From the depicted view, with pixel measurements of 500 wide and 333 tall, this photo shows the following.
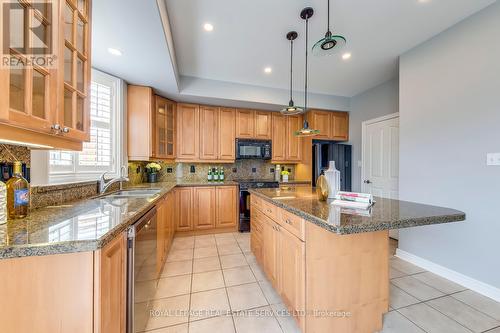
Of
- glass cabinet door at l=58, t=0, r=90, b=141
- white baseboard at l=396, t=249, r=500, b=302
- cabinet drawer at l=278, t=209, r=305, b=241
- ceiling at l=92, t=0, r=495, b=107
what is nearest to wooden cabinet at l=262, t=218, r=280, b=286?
cabinet drawer at l=278, t=209, r=305, b=241

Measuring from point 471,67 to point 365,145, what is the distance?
6.03 ft

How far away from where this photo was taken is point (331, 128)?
4062mm

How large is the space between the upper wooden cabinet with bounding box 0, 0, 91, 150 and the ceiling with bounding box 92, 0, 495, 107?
536 mm

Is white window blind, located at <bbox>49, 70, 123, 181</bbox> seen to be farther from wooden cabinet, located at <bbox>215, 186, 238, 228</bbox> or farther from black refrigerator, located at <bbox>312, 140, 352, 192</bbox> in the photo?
black refrigerator, located at <bbox>312, 140, 352, 192</bbox>

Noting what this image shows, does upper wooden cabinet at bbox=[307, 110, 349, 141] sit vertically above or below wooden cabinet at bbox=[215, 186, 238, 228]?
above

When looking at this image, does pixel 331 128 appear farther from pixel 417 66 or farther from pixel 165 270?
pixel 165 270

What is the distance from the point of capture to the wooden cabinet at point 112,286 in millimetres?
838

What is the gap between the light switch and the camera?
177 centimetres

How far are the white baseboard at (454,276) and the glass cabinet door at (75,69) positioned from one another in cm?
357

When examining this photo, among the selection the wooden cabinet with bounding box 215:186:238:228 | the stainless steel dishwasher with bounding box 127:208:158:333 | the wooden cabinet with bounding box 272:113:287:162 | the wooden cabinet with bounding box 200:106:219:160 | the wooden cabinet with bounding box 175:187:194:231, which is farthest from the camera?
the wooden cabinet with bounding box 272:113:287:162

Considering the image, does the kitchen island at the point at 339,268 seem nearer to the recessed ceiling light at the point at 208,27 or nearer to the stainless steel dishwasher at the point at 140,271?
the stainless steel dishwasher at the point at 140,271

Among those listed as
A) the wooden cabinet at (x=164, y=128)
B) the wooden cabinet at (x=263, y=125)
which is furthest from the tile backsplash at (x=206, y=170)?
the wooden cabinet at (x=263, y=125)

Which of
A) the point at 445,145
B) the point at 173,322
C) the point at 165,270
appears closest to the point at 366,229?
the point at 173,322

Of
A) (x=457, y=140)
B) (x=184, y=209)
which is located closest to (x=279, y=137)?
(x=184, y=209)
